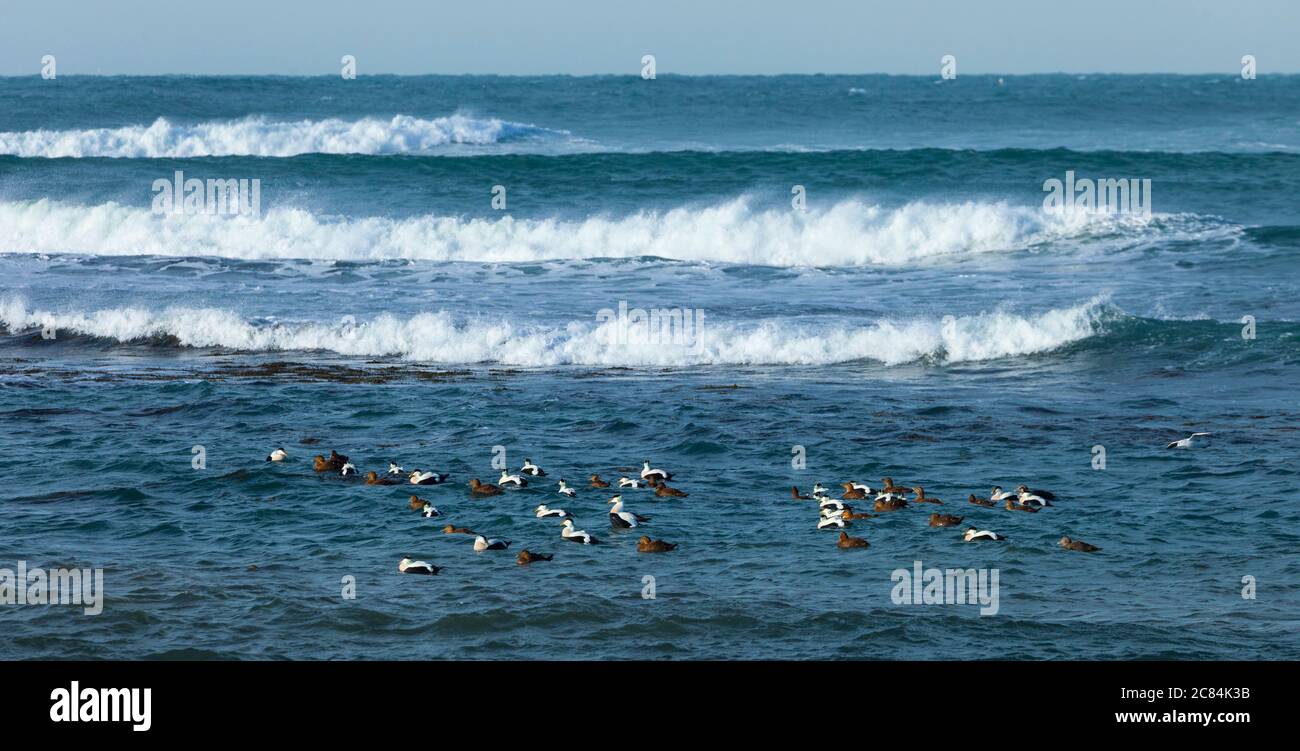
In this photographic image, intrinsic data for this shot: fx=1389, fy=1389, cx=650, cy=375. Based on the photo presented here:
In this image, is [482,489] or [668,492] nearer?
[668,492]

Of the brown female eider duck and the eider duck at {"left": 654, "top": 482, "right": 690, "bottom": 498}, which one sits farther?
the eider duck at {"left": 654, "top": 482, "right": 690, "bottom": 498}

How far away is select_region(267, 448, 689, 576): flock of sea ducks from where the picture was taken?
41.1 feet

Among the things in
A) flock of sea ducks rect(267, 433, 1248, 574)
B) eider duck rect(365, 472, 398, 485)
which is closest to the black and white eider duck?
flock of sea ducks rect(267, 433, 1248, 574)

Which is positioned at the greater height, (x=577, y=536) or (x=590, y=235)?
(x=590, y=235)

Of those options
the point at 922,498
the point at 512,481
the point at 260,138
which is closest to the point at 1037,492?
the point at 922,498

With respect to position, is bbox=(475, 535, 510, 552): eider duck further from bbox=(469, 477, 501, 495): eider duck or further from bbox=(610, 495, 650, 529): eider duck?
bbox=(469, 477, 501, 495): eider duck

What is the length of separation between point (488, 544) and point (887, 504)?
390 cm

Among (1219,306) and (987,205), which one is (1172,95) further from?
(1219,306)

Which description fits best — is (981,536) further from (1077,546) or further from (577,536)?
(577,536)

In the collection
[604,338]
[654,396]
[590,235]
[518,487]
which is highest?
[590,235]

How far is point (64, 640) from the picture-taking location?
10500 millimetres

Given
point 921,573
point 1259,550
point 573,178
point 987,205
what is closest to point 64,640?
point 921,573

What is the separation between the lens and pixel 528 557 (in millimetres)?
12281

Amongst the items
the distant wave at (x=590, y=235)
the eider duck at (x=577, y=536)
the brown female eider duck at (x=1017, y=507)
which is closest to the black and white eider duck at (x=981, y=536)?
the brown female eider duck at (x=1017, y=507)
